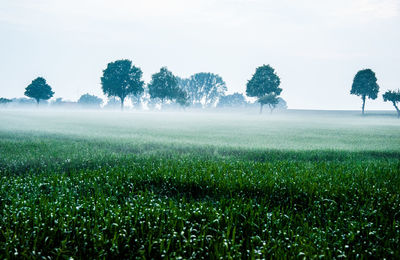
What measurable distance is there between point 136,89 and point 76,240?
95.2 meters

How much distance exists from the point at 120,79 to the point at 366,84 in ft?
264

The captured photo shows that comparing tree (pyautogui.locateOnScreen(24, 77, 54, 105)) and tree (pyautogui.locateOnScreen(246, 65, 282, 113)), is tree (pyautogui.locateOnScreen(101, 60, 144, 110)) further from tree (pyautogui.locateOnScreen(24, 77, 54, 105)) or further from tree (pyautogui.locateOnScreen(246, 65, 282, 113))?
tree (pyautogui.locateOnScreen(246, 65, 282, 113))

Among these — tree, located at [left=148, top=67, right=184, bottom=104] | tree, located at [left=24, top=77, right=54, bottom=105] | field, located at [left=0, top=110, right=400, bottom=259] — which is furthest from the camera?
tree, located at [left=24, top=77, right=54, bottom=105]

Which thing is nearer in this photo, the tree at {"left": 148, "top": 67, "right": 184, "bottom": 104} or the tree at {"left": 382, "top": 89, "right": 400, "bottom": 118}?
the tree at {"left": 382, "top": 89, "right": 400, "bottom": 118}

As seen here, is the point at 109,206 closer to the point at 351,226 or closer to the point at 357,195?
the point at 351,226

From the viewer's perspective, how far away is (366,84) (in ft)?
304

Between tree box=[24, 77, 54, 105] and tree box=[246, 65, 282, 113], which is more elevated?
tree box=[246, 65, 282, 113]

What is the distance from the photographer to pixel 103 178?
8.59 meters

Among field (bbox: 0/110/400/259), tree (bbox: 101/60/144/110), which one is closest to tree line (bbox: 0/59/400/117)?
tree (bbox: 101/60/144/110)

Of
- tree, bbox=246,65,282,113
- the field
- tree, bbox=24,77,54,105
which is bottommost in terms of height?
the field

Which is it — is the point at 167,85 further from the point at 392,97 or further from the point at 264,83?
the point at 392,97

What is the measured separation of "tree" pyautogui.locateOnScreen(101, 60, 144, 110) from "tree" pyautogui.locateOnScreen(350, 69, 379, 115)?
7267cm

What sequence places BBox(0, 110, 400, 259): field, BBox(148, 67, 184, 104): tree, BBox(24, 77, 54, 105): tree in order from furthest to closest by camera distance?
A: BBox(24, 77, 54, 105): tree
BBox(148, 67, 184, 104): tree
BBox(0, 110, 400, 259): field

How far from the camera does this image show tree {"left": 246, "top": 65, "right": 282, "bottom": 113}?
301 ft
